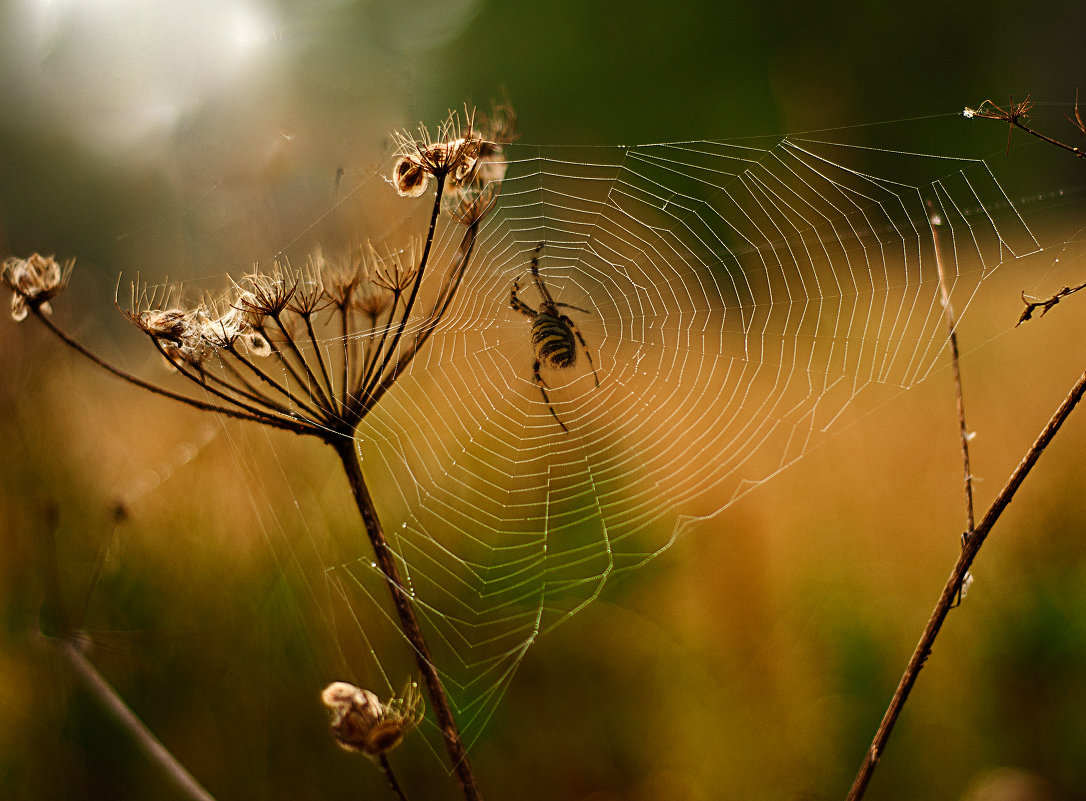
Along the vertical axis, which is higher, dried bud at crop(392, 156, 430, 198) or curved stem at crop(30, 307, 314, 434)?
dried bud at crop(392, 156, 430, 198)

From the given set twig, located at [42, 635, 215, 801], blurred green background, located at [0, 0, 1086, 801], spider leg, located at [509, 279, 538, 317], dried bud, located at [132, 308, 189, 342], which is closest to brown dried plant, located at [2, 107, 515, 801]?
dried bud, located at [132, 308, 189, 342]

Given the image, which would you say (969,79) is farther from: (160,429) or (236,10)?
(160,429)

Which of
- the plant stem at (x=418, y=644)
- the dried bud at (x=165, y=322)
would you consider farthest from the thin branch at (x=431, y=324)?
the dried bud at (x=165, y=322)

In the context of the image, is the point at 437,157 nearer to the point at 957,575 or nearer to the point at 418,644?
the point at 418,644

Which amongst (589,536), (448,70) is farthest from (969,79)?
(589,536)

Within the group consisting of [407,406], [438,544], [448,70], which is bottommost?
[438,544]

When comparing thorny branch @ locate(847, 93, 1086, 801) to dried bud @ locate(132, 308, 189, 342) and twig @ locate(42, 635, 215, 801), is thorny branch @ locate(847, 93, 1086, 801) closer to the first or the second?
twig @ locate(42, 635, 215, 801)
